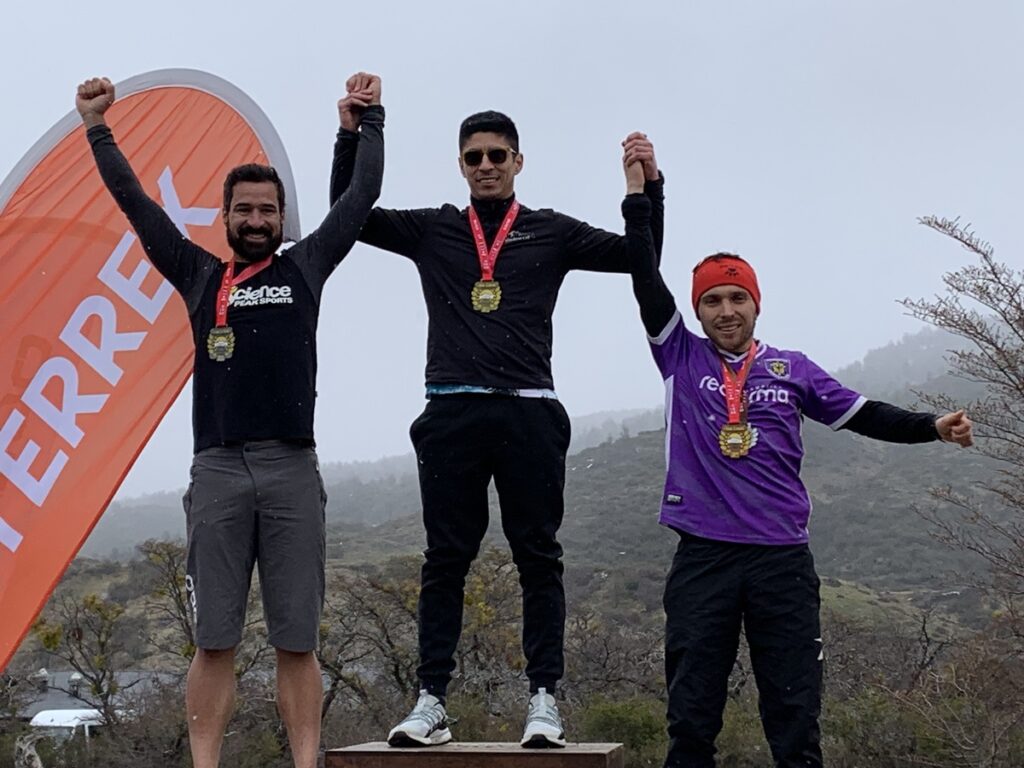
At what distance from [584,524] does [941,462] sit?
59.8 ft

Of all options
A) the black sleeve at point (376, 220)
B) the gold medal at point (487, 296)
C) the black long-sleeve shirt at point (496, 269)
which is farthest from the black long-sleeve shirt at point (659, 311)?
the black sleeve at point (376, 220)

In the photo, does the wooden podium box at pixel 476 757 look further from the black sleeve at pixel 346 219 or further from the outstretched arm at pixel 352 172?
the outstretched arm at pixel 352 172

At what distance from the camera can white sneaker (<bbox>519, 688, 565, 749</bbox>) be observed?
3.72 meters

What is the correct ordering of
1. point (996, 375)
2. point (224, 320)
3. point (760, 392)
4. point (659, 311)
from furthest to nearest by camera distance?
point (996, 375) → point (659, 311) → point (760, 392) → point (224, 320)

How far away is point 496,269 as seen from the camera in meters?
4.04

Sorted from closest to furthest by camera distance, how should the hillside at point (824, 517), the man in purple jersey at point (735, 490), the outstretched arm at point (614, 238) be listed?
the man in purple jersey at point (735, 490)
the outstretched arm at point (614, 238)
the hillside at point (824, 517)

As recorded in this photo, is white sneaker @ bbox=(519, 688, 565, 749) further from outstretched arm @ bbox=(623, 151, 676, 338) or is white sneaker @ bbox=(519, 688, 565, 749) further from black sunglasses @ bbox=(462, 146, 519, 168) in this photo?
black sunglasses @ bbox=(462, 146, 519, 168)

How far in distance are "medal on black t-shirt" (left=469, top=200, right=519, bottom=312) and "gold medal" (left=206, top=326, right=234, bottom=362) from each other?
859mm

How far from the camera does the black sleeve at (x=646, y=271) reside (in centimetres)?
394

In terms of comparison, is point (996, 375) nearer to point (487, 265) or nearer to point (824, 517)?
point (487, 265)

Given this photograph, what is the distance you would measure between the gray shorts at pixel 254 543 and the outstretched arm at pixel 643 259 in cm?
133

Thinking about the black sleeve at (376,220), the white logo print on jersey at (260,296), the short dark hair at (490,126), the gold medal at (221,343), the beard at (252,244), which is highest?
the short dark hair at (490,126)

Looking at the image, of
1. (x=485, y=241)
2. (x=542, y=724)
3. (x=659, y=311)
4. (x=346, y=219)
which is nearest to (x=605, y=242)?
(x=659, y=311)

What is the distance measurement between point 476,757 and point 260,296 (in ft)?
5.43
